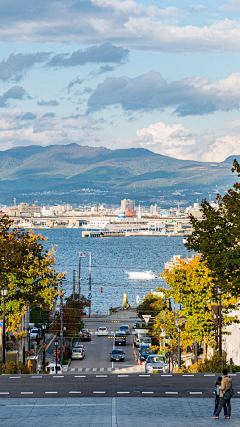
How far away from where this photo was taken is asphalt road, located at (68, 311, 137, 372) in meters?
54.8

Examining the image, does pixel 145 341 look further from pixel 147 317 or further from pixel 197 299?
pixel 197 299

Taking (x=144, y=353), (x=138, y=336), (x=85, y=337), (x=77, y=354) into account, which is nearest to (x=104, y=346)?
(x=138, y=336)

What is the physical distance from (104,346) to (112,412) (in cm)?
4949

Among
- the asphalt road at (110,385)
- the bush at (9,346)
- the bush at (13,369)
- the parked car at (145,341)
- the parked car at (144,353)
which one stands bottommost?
the parked car at (145,341)

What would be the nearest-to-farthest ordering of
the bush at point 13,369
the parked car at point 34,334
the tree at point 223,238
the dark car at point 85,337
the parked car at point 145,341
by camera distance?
the tree at point 223,238 < the bush at point 13,369 < the parked car at point 145,341 < the parked car at point 34,334 < the dark car at point 85,337

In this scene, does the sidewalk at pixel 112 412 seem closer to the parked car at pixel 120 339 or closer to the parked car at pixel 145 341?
the parked car at pixel 145 341

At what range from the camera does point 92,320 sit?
89.2 metres

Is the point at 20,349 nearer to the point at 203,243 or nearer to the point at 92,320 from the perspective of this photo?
the point at 203,243

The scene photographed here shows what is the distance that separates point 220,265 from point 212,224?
2.43m

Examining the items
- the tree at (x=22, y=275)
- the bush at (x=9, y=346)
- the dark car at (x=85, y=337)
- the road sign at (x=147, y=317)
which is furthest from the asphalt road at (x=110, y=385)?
the road sign at (x=147, y=317)

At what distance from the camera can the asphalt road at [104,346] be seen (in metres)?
54.8

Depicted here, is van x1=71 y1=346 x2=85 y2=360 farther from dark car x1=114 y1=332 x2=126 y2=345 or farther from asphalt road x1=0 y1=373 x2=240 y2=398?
asphalt road x1=0 y1=373 x2=240 y2=398

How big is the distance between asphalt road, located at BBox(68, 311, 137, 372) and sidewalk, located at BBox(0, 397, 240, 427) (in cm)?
3017

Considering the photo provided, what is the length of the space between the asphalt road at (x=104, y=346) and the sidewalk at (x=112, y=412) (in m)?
30.2
